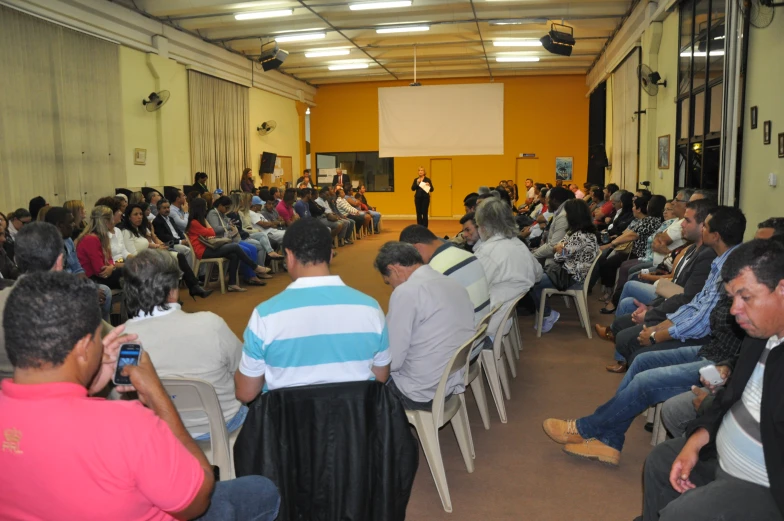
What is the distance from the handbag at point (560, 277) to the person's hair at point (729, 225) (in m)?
1.99

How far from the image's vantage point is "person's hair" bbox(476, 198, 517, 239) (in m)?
4.48

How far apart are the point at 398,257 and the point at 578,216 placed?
287 cm

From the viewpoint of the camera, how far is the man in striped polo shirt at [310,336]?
2.10 metres

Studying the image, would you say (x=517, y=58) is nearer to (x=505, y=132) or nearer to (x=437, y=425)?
(x=505, y=132)

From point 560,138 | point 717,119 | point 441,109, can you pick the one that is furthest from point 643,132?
point 560,138

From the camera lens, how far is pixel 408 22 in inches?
441

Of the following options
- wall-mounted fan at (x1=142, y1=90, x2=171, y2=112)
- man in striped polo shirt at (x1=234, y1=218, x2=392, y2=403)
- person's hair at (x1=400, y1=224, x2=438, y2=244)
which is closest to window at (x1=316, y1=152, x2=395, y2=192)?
wall-mounted fan at (x1=142, y1=90, x2=171, y2=112)

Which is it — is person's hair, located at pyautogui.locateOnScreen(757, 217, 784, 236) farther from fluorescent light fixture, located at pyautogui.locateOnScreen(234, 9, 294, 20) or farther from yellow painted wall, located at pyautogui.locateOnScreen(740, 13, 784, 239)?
fluorescent light fixture, located at pyautogui.locateOnScreen(234, 9, 294, 20)

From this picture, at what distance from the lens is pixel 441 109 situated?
1593 cm

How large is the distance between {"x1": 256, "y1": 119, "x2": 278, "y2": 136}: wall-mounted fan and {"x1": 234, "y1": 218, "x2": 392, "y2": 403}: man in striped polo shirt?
1386 centimetres

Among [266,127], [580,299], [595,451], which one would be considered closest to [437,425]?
[595,451]

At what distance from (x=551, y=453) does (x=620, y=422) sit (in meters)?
0.41

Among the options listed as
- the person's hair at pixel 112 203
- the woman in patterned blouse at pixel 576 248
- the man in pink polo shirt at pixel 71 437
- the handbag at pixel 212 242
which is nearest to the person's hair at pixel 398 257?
the man in pink polo shirt at pixel 71 437

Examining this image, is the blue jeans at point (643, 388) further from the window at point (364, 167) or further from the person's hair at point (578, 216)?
the window at point (364, 167)
